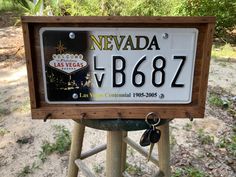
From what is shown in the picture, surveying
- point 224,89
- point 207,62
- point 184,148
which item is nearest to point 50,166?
point 184,148

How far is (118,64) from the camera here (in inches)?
35.9

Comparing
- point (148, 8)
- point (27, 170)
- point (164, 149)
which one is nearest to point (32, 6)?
point (148, 8)

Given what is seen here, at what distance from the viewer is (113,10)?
462cm

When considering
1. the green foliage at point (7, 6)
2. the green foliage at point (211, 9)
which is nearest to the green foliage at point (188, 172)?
the green foliage at point (211, 9)

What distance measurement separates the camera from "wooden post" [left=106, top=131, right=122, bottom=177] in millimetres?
1098

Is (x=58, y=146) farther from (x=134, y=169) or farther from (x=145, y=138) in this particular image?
(x=145, y=138)

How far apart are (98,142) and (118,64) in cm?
161

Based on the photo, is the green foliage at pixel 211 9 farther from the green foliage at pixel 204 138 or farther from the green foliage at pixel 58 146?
the green foliage at pixel 58 146

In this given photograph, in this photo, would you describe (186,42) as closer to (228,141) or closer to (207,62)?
(207,62)

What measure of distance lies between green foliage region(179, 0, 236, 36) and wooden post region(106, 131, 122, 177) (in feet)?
13.3

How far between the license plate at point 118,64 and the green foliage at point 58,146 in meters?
1.42

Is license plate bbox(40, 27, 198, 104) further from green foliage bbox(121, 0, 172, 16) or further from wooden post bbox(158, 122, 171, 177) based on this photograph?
green foliage bbox(121, 0, 172, 16)

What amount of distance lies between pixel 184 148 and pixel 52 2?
3.12m

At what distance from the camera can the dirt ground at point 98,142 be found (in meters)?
2.11
